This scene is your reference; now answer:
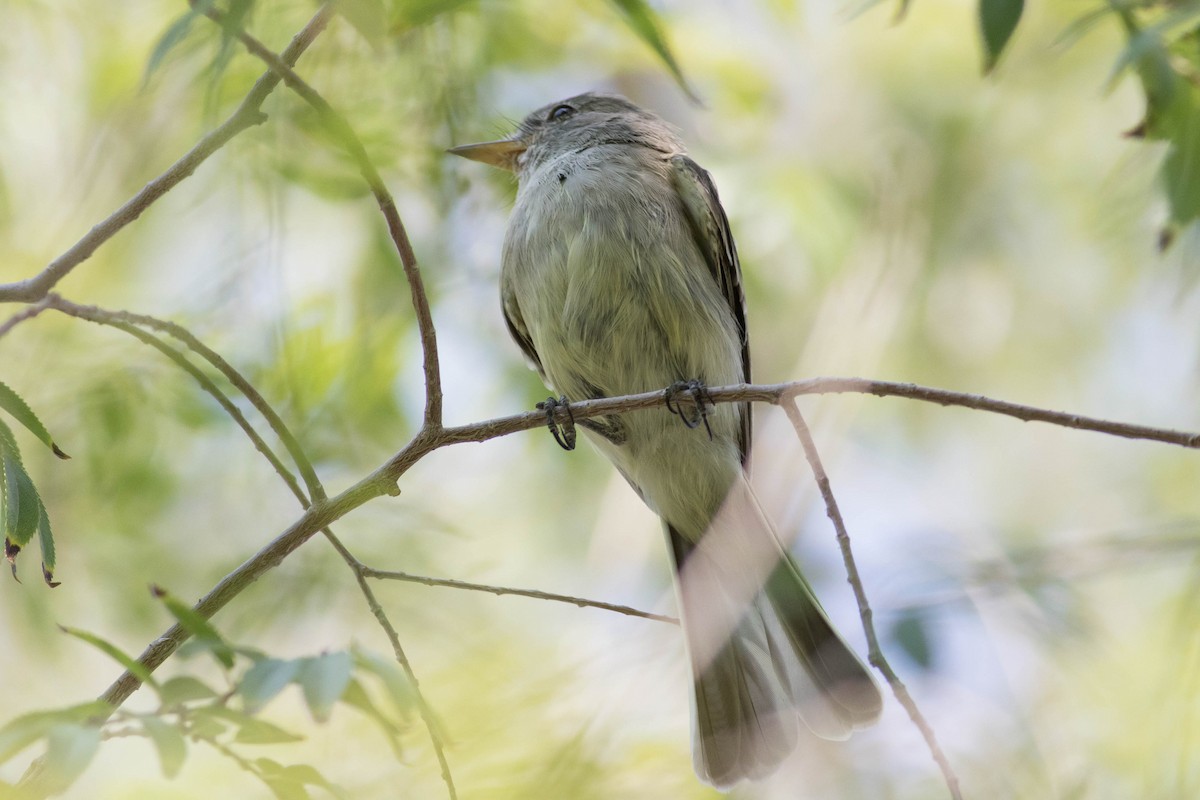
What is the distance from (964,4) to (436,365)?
5752mm

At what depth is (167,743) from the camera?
5.86 feet

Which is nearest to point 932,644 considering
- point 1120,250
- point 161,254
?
point 161,254

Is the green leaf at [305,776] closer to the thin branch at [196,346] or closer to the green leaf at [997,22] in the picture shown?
the thin branch at [196,346]

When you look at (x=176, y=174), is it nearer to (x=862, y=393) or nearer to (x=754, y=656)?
(x=862, y=393)

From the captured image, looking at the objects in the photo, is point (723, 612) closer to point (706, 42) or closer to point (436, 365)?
point (436, 365)

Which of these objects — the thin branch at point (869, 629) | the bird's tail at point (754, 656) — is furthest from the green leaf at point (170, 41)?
the bird's tail at point (754, 656)

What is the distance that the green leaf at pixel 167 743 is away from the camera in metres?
1.73

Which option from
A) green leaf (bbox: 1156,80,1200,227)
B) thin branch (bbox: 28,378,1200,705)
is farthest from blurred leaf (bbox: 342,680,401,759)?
green leaf (bbox: 1156,80,1200,227)

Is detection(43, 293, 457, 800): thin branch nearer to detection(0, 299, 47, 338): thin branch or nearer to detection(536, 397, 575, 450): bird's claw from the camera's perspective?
detection(0, 299, 47, 338): thin branch

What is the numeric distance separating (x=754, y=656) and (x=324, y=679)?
2.46 metres

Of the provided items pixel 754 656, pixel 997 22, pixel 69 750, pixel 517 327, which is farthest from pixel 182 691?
pixel 517 327

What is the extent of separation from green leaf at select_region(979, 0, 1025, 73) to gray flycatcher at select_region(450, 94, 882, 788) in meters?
1.87

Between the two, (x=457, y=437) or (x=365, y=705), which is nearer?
(x=365, y=705)

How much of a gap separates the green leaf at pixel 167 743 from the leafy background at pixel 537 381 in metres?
0.46
